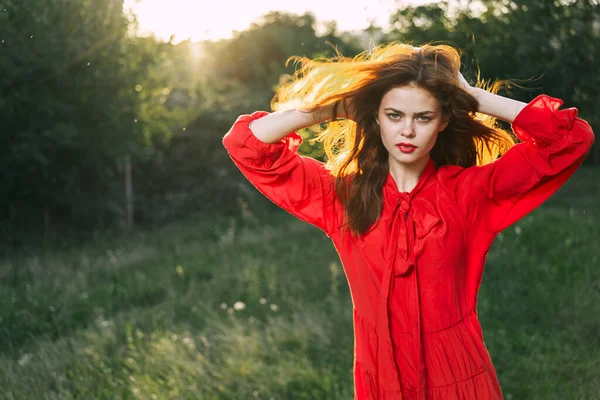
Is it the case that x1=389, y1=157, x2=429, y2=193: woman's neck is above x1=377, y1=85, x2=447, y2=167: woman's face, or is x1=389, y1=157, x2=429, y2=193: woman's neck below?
below

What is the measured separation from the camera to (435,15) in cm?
516

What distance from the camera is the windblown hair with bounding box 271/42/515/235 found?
83.4 inches

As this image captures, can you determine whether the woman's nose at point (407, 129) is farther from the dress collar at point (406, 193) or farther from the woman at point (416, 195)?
the dress collar at point (406, 193)

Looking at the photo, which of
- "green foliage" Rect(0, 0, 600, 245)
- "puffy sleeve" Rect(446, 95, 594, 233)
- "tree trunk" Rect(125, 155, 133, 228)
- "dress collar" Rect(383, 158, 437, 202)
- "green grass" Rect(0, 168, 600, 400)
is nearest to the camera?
"puffy sleeve" Rect(446, 95, 594, 233)

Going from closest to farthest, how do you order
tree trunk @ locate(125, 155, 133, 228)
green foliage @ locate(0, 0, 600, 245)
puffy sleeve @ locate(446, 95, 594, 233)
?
puffy sleeve @ locate(446, 95, 594, 233) < green foliage @ locate(0, 0, 600, 245) < tree trunk @ locate(125, 155, 133, 228)

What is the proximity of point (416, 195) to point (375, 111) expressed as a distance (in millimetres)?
323

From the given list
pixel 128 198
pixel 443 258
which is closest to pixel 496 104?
pixel 443 258

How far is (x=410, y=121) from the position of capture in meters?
2.11

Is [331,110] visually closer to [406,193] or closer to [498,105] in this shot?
[406,193]

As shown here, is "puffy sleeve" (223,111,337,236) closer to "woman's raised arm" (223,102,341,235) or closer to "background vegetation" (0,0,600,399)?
"woman's raised arm" (223,102,341,235)

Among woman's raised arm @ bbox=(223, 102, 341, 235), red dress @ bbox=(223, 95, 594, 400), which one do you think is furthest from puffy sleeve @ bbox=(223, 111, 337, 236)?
red dress @ bbox=(223, 95, 594, 400)

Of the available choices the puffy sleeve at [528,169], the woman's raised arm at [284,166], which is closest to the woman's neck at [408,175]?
the puffy sleeve at [528,169]

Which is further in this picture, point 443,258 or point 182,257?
point 182,257

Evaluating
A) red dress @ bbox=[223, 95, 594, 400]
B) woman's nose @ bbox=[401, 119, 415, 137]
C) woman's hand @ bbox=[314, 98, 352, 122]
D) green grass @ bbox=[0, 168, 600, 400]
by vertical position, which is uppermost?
woman's hand @ bbox=[314, 98, 352, 122]
